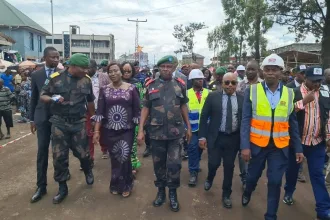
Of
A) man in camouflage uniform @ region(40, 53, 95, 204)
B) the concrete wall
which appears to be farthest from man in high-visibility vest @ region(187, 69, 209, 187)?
the concrete wall

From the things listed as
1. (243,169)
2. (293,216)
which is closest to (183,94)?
(243,169)

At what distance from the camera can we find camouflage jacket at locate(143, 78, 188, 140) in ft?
12.0

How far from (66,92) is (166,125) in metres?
1.38

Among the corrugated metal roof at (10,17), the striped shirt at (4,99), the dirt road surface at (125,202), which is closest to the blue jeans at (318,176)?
the dirt road surface at (125,202)

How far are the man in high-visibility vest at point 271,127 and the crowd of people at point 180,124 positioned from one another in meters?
0.01

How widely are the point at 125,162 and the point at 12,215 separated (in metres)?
1.52

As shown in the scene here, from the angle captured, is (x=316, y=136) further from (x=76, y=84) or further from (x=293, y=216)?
(x=76, y=84)

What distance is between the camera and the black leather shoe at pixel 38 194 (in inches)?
151

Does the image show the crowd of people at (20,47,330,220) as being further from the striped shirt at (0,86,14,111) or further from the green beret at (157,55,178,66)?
the striped shirt at (0,86,14,111)

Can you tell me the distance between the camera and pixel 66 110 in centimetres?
373

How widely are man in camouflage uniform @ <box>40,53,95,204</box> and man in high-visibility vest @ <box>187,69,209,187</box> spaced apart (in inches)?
68.5

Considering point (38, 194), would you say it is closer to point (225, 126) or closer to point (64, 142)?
point (64, 142)

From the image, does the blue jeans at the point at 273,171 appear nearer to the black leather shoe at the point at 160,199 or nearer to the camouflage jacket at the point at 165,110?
the camouflage jacket at the point at 165,110

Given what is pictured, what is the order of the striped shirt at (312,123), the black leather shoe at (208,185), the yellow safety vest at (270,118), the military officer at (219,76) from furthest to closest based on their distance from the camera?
the military officer at (219,76) < the black leather shoe at (208,185) < the striped shirt at (312,123) < the yellow safety vest at (270,118)
